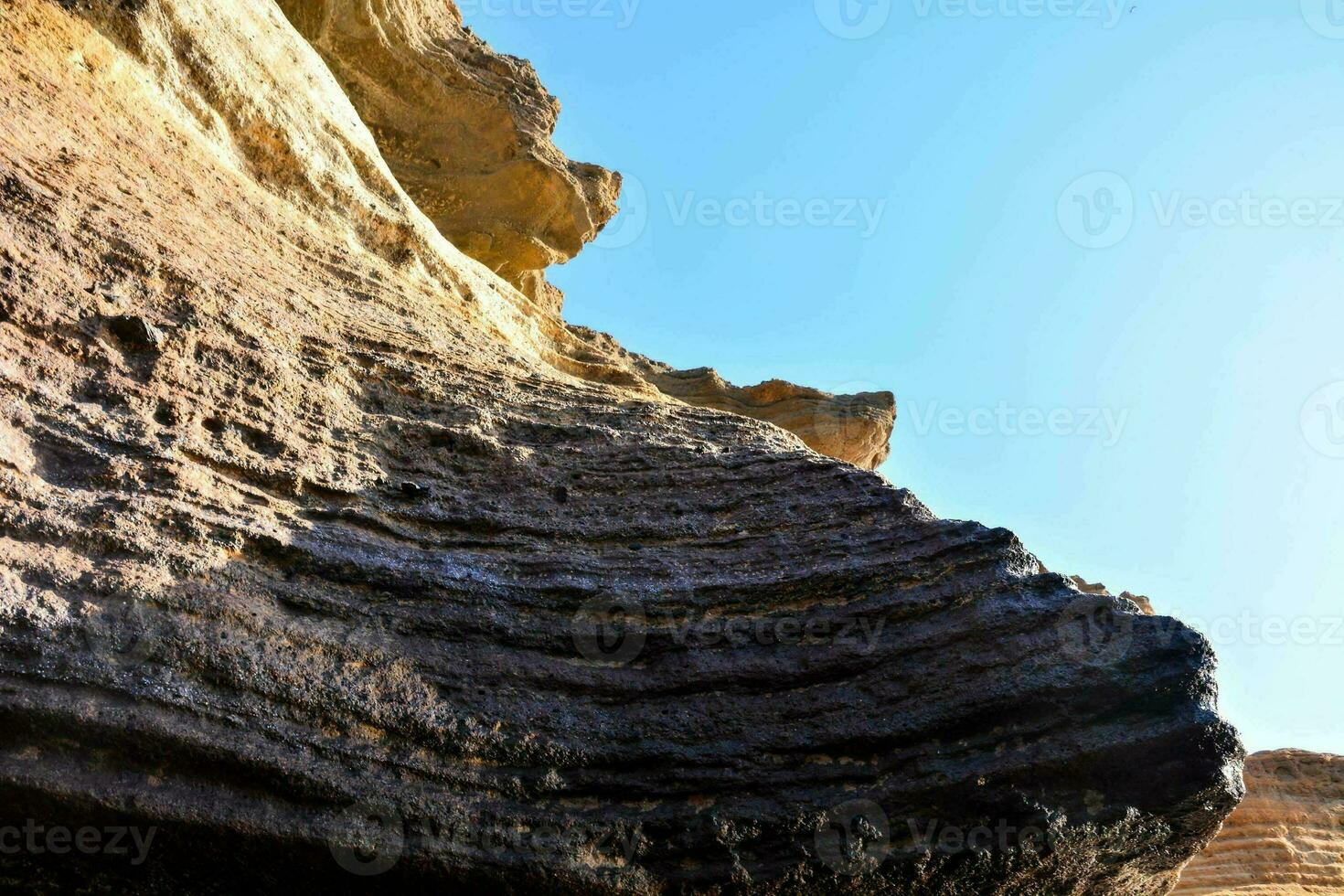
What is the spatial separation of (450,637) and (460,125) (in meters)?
11.9

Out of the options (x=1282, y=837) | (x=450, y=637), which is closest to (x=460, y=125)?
(x=450, y=637)

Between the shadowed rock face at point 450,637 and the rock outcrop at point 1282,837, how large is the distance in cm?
1506

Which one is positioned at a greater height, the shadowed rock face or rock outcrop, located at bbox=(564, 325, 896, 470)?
rock outcrop, located at bbox=(564, 325, 896, 470)

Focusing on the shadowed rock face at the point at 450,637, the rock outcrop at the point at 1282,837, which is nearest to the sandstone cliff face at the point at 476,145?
the shadowed rock face at the point at 450,637

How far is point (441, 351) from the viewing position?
8.27 meters

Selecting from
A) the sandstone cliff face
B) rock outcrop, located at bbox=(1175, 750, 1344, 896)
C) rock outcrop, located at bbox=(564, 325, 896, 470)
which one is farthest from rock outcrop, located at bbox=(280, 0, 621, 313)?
rock outcrop, located at bbox=(1175, 750, 1344, 896)

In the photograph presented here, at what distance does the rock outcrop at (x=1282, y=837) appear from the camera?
18.6m

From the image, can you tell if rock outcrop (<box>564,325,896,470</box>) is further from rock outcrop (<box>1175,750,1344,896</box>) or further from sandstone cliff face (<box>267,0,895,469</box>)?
rock outcrop (<box>1175,750,1344,896</box>)

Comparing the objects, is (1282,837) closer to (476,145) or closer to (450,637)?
(476,145)

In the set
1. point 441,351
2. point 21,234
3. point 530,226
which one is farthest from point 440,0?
point 21,234

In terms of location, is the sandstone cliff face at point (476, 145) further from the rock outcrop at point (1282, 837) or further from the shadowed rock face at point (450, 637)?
the rock outcrop at point (1282, 837)

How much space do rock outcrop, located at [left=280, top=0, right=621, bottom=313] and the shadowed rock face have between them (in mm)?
7071

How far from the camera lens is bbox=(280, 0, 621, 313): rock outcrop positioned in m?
14.3

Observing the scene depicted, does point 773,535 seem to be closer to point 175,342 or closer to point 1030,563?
point 1030,563
